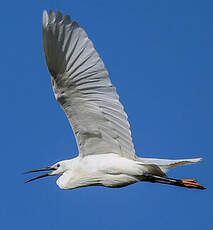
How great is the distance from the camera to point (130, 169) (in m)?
7.13

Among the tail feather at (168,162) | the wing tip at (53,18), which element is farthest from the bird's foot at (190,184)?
the wing tip at (53,18)

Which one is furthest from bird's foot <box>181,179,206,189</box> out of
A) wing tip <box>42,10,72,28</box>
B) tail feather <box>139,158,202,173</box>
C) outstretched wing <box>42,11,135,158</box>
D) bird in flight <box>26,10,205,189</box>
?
wing tip <box>42,10,72,28</box>

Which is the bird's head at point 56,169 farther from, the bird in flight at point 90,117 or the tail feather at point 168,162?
the tail feather at point 168,162

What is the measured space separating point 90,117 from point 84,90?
460 mm

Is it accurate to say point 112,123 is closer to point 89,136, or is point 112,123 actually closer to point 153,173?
point 89,136

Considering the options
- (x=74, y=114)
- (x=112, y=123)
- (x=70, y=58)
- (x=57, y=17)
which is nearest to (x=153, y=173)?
(x=112, y=123)

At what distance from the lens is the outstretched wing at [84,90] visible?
6469 mm

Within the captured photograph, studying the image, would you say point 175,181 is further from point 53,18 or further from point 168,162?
point 53,18

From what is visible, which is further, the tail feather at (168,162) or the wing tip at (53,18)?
the tail feather at (168,162)

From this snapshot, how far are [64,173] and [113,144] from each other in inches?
40.3

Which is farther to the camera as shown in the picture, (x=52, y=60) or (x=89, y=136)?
(x=89, y=136)

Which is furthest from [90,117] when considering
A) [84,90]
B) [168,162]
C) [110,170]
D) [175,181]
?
[175,181]

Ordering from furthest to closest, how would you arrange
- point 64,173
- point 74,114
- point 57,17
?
point 64,173, point 74,114, point 57,17

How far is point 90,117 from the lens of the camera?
281 inches
